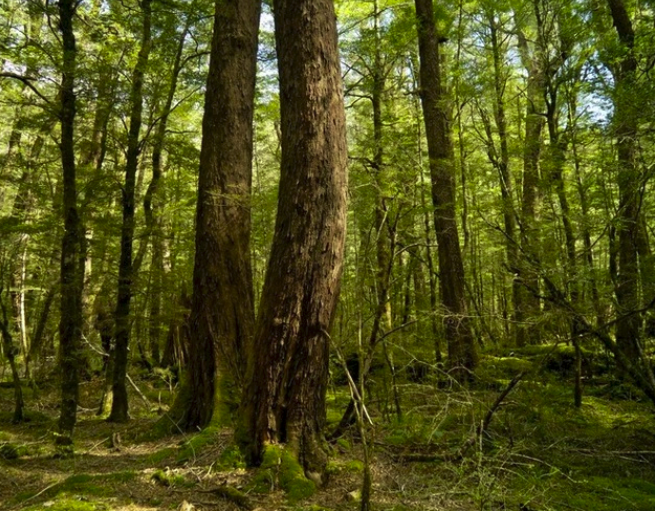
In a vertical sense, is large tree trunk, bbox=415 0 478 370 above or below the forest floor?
above

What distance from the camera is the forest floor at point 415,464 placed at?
3.34m

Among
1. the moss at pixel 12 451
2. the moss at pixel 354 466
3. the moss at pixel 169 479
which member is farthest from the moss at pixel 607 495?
the moss at pixel 12 451

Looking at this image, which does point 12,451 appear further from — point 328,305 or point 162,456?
point 328,305

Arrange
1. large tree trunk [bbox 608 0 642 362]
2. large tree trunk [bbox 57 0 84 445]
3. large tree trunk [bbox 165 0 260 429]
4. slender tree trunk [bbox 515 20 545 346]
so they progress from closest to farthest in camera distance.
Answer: large tree trunk [bbox 608 0 642 362] → large tree trunk [bbox 165 0 260 429] → large tree trunk [bbox 57 0 84 445] → slender tree trunk [bbox 515 20 545 346]

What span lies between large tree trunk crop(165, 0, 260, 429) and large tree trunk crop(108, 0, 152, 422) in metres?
1.79

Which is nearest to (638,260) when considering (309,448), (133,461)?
(309,448)

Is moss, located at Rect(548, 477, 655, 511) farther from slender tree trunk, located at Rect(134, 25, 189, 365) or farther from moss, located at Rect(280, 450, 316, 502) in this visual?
slender tree trunk, located at Rect(134, 25, 189, 365)

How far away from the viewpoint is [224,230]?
6000mm

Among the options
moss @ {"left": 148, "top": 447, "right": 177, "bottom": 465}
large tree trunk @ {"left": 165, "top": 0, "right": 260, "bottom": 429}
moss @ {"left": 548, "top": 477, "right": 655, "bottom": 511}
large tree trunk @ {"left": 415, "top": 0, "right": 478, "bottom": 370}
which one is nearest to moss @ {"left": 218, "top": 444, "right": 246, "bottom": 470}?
moss @ {"left": 148, "top": 447, "right": 177, "bottom": 465}

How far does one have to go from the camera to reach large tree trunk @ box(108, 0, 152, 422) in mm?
7312

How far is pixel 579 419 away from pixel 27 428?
8.41m

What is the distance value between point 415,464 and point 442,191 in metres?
4.99

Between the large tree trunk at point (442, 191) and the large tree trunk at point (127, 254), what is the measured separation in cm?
481

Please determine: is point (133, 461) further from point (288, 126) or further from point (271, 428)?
point (288, 126)
